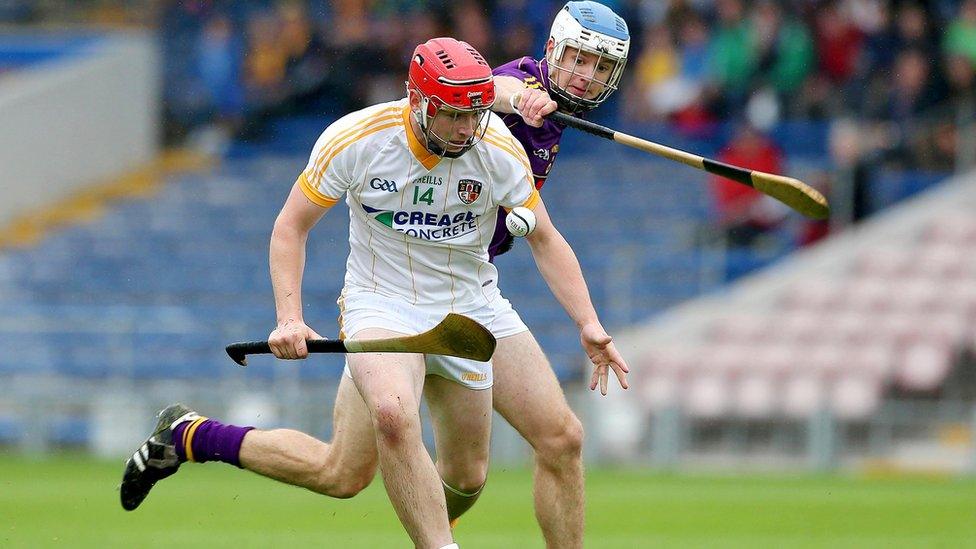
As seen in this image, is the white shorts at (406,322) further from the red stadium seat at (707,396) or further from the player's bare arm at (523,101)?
the red stadium seat at (707,396)

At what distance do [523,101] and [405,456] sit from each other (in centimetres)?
159

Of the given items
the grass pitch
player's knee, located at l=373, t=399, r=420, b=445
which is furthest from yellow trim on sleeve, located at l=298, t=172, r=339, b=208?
the grass pitch

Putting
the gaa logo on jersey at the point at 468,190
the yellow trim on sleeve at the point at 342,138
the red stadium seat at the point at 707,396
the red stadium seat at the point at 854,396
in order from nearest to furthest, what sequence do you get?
the yellow trim on sleeve at the point at 342,138
the gaa logo on jersey at the point at 468,190
the red stadium seat at the point at 854,396
the red stadium seat at the point at 707,396

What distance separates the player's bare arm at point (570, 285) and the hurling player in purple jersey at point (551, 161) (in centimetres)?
3

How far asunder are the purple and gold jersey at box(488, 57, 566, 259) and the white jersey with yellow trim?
1.29 feet

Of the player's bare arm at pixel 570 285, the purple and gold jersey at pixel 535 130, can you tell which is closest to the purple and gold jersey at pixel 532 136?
the purple and gold jersey at pixel 535 130

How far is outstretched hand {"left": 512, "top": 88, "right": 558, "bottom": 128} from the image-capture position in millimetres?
7254

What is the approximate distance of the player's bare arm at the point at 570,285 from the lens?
700cm

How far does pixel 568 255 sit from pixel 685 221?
456 inches

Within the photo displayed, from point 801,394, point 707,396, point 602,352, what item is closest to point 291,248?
point 602,352

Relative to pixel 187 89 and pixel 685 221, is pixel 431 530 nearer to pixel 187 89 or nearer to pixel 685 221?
pixel 685 221

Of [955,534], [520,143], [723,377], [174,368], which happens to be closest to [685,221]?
[723,377]

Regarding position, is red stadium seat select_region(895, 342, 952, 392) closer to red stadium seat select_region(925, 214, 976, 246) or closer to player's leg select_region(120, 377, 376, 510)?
red stadium seat select_region(925, 214, 976, 246)

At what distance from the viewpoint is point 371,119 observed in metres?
6.81
